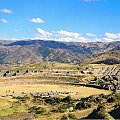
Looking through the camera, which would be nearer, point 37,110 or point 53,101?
point 37,110

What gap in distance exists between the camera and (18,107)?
80062 mm

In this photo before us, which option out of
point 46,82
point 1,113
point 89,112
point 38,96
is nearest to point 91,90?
point 38,96

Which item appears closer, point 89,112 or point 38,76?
point 89,112

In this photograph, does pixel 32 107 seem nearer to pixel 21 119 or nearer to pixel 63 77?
pixel 21 119

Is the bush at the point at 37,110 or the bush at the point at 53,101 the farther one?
the bush at the point at 53,101

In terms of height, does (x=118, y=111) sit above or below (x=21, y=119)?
above

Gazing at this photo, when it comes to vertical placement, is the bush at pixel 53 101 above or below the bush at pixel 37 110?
above

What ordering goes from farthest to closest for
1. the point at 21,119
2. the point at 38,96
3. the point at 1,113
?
1. the point at 38,96
2. the point at 1,113
3. the point at 21,119

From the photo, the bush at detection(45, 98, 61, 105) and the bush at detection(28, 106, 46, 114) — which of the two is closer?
the bush at detection(28, 106, 46, 114)

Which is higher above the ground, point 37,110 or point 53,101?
point 53,101

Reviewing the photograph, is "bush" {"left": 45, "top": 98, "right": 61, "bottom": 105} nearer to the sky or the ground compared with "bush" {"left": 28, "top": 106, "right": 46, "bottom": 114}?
nearer to the sky

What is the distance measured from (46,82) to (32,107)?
6241cm

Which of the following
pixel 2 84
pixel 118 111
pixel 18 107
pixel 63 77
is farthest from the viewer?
pixel 63 77

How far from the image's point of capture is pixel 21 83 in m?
141
